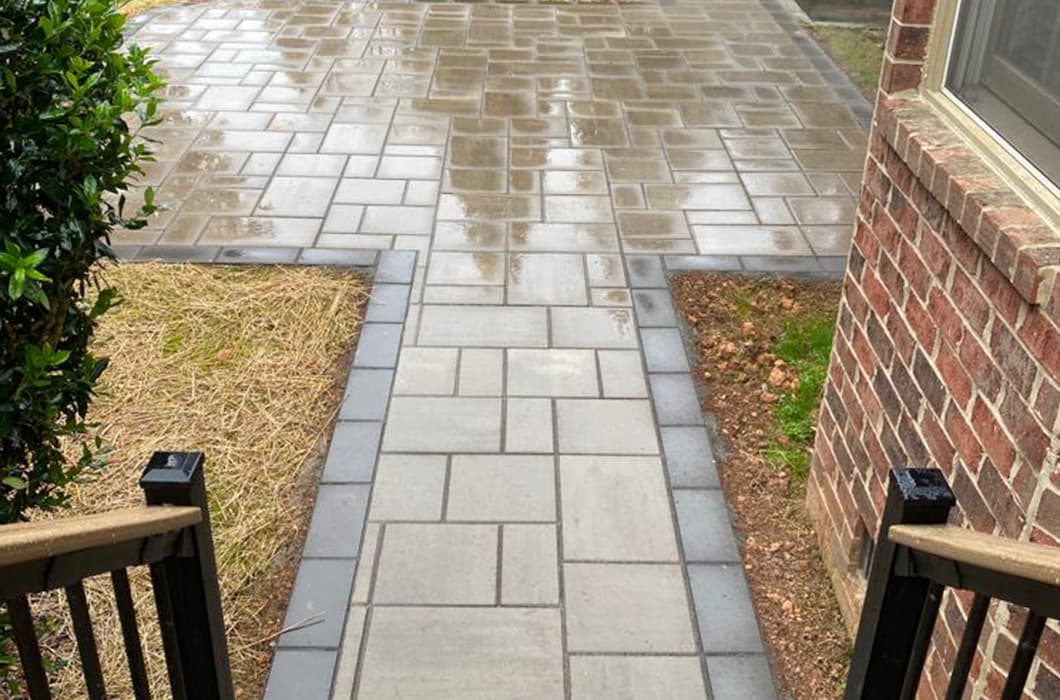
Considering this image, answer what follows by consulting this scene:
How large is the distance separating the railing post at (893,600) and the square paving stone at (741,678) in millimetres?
821

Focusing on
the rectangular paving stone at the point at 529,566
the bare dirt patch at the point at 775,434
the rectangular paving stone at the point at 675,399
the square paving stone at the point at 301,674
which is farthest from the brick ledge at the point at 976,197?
the square paving stone at the point at 301,674

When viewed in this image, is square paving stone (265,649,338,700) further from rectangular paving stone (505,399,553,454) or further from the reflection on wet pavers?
the reflection on wet pavers

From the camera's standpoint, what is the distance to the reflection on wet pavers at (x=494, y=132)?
5.20 m

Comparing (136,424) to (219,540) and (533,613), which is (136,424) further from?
(533,613)

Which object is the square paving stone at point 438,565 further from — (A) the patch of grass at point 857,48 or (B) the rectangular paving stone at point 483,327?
(A) the patch of grass at point 857,48

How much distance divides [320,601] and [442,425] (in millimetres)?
936

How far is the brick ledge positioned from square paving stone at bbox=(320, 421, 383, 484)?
1.90 metres

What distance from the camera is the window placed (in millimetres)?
2090

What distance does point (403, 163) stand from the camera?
5902mm

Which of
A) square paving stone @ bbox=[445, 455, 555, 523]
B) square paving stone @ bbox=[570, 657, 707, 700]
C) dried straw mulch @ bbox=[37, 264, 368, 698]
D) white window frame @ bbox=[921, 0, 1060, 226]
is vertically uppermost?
white window frame @ bbox=[921, 0, 1060, 226]

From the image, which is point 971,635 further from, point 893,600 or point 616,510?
point 616,510

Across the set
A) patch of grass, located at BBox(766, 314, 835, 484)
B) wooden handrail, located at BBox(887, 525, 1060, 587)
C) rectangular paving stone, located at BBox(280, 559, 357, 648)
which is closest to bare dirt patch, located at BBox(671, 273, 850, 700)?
patch of grass, located at BBox(766, 314, 835, 484)

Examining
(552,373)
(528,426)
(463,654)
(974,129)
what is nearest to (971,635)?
(974,129)

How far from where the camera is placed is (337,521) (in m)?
3.20
